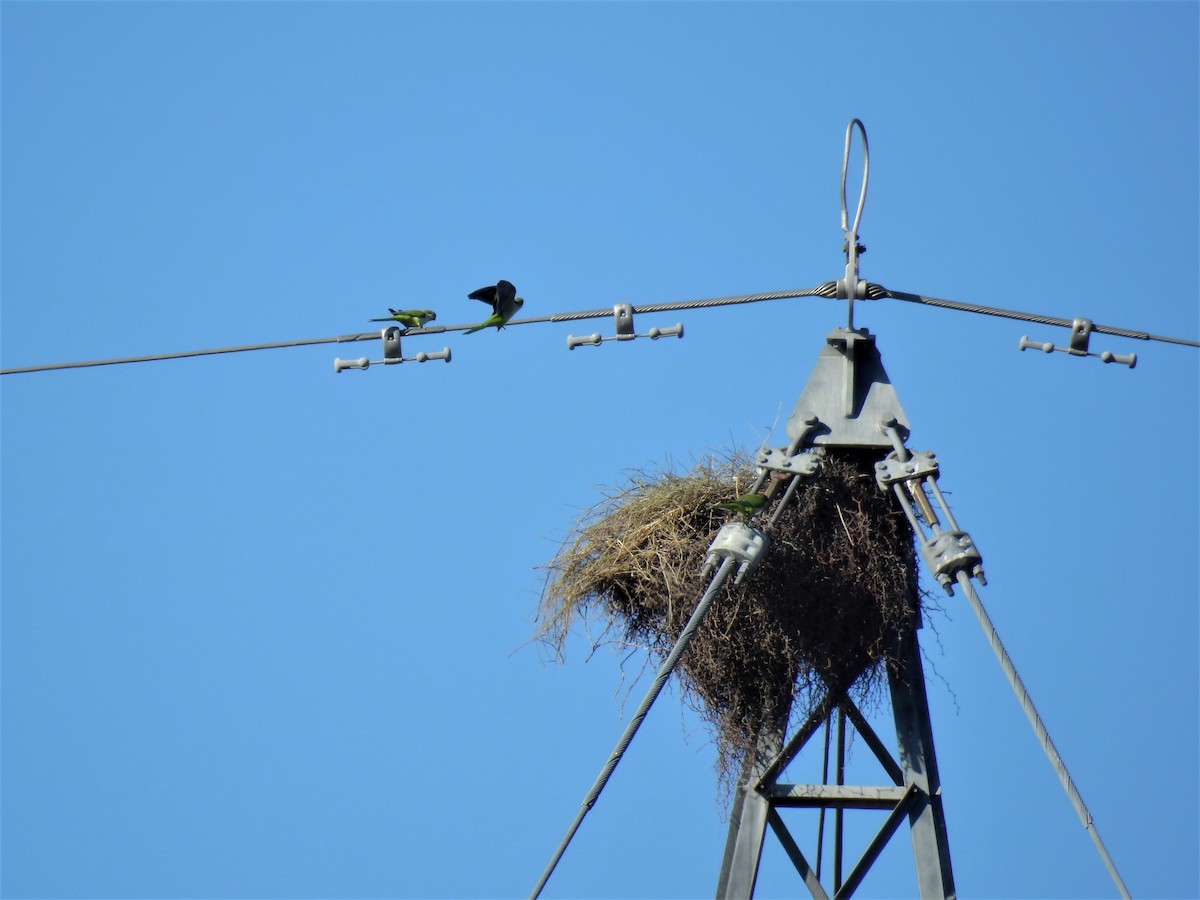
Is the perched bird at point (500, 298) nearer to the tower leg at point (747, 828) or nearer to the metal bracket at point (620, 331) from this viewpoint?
the metal bracket at point (620, 331)

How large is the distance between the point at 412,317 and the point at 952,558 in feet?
10.3

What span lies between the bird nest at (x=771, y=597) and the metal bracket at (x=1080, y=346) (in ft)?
3.10

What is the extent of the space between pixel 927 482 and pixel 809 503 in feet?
2.34

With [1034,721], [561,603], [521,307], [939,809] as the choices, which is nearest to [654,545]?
[561,603]

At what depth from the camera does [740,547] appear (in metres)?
8.18

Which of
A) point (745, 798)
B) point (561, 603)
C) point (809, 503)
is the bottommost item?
point (745, 798)

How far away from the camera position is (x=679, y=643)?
790cm

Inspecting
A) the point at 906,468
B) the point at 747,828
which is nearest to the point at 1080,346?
the point at 906,468

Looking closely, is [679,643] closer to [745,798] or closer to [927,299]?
[745,798]

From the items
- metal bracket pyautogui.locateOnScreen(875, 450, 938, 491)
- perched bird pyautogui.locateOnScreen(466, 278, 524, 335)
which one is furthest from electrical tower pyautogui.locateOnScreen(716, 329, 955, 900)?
perched bird pyautogui.locateOnScreen(466, 278, 524, 335)

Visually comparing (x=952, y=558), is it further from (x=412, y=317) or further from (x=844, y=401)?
(x=412, y=317)

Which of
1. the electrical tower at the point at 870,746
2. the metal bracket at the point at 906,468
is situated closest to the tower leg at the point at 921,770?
the electrical tower at the point at 870,746

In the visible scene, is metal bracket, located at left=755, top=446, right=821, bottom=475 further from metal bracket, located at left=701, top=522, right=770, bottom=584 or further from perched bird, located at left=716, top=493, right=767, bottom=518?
metal bracket, located at left=701, top=522, right=770, bottom=584

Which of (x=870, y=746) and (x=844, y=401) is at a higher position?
(x=844, y=401)
